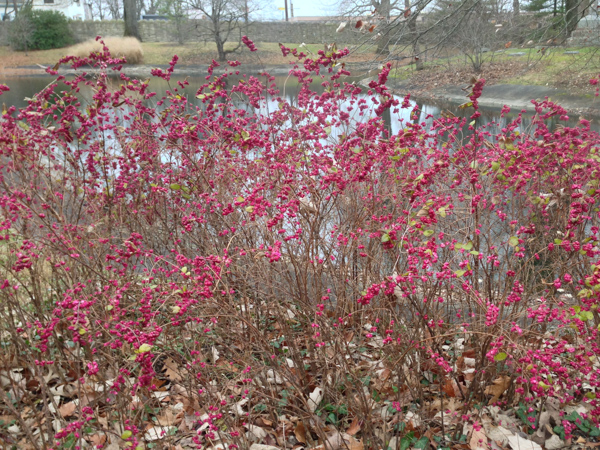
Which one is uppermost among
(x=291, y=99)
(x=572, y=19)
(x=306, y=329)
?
(x=572, y=19)

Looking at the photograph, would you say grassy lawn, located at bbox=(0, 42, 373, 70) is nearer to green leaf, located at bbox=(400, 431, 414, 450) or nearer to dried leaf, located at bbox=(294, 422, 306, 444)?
dried leaf, located at bbox=(294, 422, 306, 444)

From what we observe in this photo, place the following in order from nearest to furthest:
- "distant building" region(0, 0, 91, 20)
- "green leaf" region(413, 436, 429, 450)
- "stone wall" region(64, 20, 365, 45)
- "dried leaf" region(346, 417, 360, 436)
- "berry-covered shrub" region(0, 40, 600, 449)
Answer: "berry-covered shrub" region(0, 40, 600, 449), "green leaf" region(413, 436, 429, 450), "dried leaf" region(346, 417, 360, 436), "stone wall" region(64, 20, 365, 45), "distant building" region(0, 0, 91, 20)

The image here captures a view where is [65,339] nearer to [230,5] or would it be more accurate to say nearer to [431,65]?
[431,65]

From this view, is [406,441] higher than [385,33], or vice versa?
[385,33]

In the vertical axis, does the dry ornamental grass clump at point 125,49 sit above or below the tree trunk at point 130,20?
A: below

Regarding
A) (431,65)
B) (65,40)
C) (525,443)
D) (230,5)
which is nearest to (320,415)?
(525,443)

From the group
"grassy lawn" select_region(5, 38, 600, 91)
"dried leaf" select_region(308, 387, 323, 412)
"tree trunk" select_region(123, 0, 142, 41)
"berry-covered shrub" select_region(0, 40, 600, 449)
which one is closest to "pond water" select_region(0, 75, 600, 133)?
"grassy lawn" select_region(5, 38, 600, 91)

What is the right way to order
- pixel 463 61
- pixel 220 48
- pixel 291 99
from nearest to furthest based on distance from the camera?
pixel 291 99 → pixel 463 61 → pixel 220 48

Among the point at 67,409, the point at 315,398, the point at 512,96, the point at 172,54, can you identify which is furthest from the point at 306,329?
the point at 172,54

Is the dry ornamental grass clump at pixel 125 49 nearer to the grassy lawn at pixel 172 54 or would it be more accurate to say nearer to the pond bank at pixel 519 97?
the grassy lawn at pixel 172 54

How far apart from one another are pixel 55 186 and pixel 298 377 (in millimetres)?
3194

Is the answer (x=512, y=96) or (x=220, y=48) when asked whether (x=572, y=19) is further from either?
(x=220, y=48)

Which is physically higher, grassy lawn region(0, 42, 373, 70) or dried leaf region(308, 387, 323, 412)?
grassy lawn region(0, 42, 373, 70)

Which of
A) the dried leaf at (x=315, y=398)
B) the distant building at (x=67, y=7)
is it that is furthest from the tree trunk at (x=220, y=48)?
the dried leaf at (x=315, y=398)
